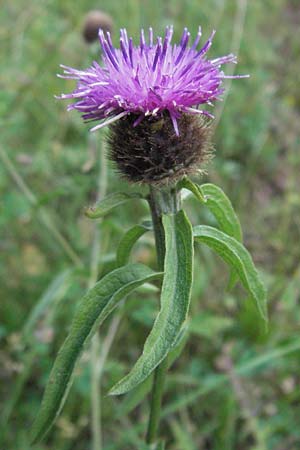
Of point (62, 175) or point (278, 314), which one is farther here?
point (62, 175)

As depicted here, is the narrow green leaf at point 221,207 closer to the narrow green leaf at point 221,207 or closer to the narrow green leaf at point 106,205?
the narrow green leaf at point 221,207

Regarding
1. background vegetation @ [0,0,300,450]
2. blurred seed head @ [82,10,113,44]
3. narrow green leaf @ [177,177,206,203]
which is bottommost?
background vegetation @ [0,0,300,450]

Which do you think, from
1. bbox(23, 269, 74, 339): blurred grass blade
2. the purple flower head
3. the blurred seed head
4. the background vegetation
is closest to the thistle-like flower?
the purple flower head

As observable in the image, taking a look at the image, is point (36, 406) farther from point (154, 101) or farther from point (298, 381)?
point (154, 101)

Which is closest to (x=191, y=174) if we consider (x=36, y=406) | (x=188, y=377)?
(x=188, y=377)

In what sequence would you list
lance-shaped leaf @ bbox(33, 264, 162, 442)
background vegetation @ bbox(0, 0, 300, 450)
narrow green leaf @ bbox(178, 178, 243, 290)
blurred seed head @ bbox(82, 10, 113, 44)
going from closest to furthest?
lance-shaped leaf @ bbox(33, 264, 162, 442), narrow green leaf @ bbox(178, 178, 243, 290), background vegetation @ bbox(0, 0, 300, 450), blurred seed head @ bbox(82, 10, 113, 44)

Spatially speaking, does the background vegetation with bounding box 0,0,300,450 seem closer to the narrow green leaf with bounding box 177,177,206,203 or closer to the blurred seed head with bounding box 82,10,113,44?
the blurred seed head with bounding box 82,10,113,44

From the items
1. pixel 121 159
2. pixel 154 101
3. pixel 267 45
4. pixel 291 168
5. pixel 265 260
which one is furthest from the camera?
pixel 267 45

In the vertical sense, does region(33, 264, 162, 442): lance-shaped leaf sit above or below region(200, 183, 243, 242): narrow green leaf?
below
